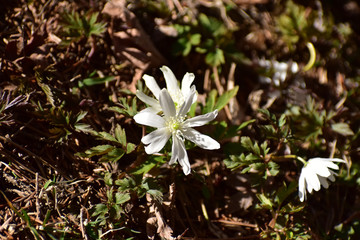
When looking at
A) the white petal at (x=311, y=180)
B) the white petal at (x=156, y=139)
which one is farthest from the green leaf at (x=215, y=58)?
the white petal at (x=311, y=180)

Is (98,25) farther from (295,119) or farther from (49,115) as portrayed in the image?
(295,119)

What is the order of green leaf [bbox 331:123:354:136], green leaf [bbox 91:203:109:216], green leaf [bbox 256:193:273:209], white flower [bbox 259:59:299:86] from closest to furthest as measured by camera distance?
green leaf [bbox 91:203:109:216]
green leaf [bbox 256:193:273:209]
green leaf [bbox 331:123:354:136]
white flower [bbox 259:59:299:86]

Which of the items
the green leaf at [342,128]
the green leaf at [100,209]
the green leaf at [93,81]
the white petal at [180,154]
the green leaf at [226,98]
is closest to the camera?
the white petal at [180,154]

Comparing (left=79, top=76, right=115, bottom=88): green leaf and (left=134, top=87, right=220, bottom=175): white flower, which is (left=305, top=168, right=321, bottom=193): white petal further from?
(left=79, top=76, right=115, bottom=88): green leaf

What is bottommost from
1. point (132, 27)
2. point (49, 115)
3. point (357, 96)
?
point (357, 96)

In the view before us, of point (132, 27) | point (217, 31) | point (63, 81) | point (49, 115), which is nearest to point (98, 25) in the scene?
point (132, 27)

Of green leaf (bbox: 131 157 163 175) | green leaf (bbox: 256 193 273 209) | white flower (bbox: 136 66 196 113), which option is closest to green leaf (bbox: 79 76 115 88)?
white flower (bbox: 136 66 196 113)

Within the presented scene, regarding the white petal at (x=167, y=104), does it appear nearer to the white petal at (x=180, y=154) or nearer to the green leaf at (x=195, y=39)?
the white petal at (x=180, y=154)
